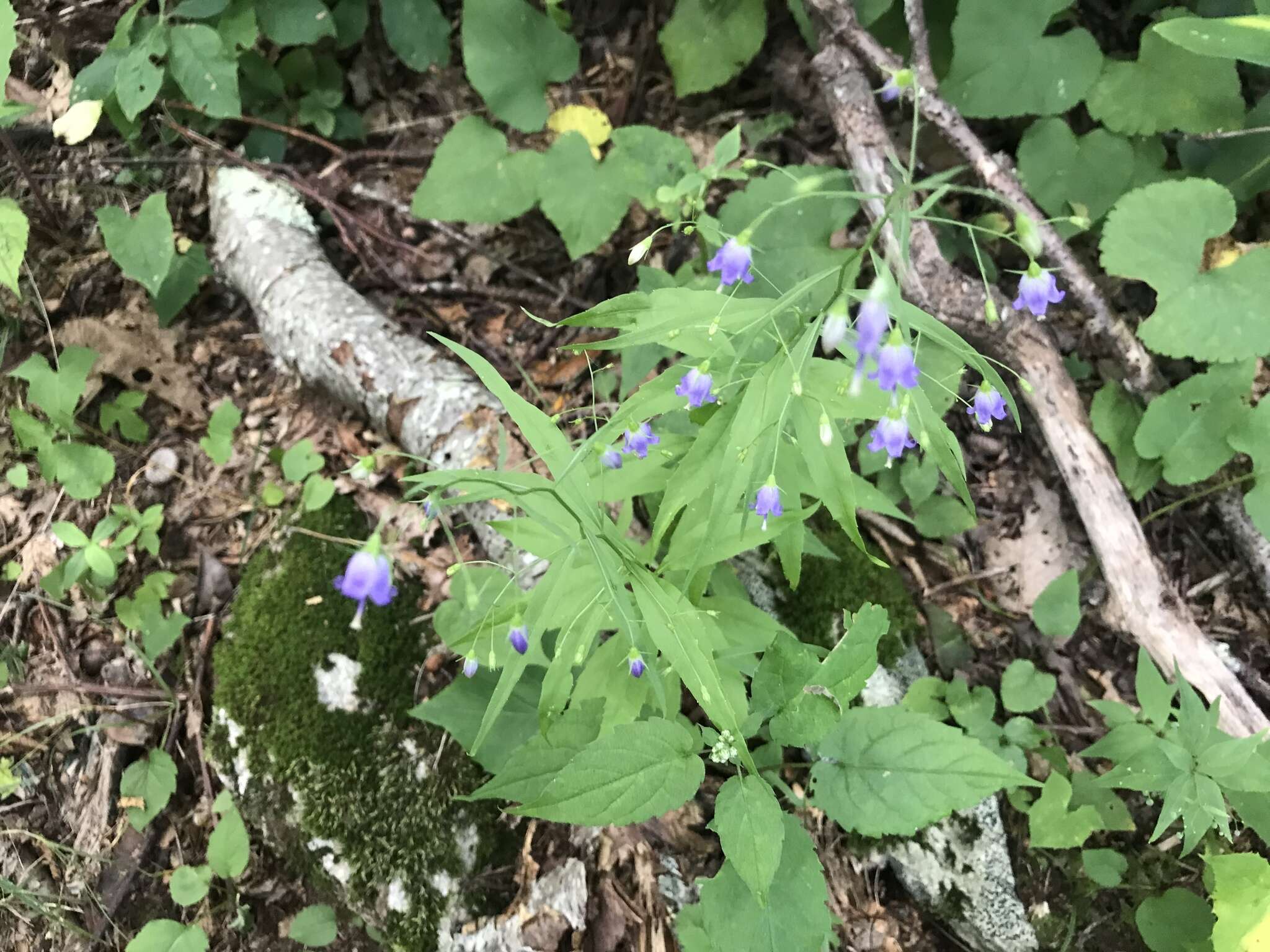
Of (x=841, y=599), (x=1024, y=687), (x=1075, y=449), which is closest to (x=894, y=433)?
(x=841, y=599)

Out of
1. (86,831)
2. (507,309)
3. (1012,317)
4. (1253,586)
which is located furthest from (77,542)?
(1253,586)

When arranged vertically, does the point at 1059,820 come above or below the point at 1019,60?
below

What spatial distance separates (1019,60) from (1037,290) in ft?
6.44

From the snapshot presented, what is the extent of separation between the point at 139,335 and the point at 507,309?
1639mm

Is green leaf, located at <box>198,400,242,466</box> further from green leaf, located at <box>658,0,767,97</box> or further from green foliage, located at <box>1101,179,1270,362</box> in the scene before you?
green foliage, located at <box>1101,179,1270,362</box>

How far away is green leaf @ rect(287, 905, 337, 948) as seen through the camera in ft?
8.26

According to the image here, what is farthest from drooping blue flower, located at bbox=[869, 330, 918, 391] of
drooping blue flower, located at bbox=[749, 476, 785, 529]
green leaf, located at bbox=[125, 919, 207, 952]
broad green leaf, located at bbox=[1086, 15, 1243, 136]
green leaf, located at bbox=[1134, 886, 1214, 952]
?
green leaf, located at bbox=[125, 919, 207, 952]

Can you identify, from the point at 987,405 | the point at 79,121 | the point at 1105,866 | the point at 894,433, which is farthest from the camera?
the point at 79,121

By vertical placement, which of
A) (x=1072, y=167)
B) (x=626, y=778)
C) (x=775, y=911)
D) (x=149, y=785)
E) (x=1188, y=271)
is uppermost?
(x=1072, y=167)

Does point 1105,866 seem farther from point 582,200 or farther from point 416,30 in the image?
point 416,30

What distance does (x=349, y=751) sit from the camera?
257cm

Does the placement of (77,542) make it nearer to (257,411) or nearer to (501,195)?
(257,411)

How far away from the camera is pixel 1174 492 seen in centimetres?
297

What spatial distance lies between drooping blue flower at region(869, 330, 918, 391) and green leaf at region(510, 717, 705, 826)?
2.86ft
